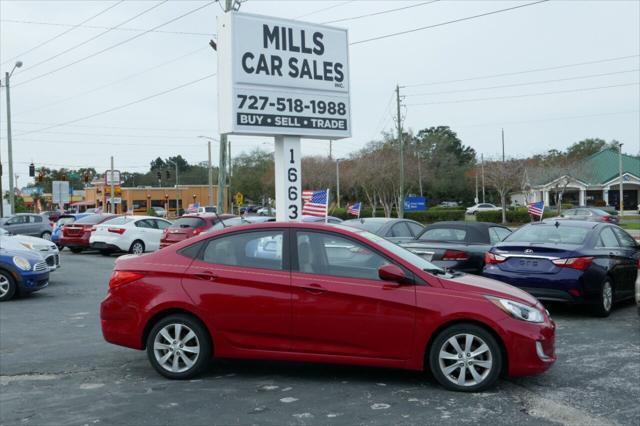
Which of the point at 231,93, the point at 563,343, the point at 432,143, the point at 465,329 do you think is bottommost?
the point at 563,343

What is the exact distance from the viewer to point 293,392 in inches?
231

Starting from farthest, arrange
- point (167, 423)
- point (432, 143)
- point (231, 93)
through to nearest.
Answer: point (432, 143) → point (231, 93) → point (167, 423)

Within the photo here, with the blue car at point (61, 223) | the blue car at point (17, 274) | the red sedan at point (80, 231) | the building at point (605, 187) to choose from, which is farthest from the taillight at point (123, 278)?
the building at point (605, 187)

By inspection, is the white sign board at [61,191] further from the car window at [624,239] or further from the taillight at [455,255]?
the car window at [624,239]

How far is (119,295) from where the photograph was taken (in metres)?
6.50

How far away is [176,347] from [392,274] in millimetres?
2243

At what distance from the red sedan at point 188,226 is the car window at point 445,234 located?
31.0 ft

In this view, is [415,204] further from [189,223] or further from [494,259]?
[494,259]

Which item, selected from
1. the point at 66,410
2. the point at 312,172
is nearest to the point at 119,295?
the point at 66,410

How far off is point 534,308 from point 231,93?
6010 millimetres

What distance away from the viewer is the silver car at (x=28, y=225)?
29325mm

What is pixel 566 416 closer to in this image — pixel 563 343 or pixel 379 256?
pixel 379 256

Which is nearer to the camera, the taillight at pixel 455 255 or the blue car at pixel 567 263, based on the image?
the blue car at pixel 567 263

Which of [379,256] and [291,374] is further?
[291,374]
